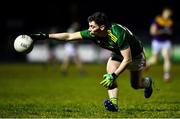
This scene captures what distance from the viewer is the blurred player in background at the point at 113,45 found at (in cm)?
1010

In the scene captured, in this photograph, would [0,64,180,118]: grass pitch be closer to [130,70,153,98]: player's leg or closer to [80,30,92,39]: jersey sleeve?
[130,70,153,98]: player's leg

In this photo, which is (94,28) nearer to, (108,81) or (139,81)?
(108,81)

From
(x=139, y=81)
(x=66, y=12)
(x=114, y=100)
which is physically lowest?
(x=114, y=100)

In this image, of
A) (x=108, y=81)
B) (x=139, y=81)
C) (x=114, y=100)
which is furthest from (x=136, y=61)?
(x=108, y=81)

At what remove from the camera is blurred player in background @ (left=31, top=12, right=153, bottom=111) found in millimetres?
10102

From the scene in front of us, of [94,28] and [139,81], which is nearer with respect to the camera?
[94,28]

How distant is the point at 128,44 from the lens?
10219 mm

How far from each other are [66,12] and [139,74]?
35020 millimetres

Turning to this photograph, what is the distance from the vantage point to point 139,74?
11.5 metres

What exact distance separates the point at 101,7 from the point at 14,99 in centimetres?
Answer: 3408

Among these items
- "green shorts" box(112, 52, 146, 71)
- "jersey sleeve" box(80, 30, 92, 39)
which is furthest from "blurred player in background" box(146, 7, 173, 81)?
"jersey sleeve" box(80, 30, 92, 39)

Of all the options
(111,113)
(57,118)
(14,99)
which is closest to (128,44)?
(111,113)

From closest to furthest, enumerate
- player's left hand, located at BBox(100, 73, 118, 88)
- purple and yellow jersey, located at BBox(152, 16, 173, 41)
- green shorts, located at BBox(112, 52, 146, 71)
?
player's left hand, located at BBox(100, 73, 118, 88) → green shorts, located at BBox(112, 52, 146, 71) → purple and yellow jersey, located at BBox(152, 16, 173, 41)

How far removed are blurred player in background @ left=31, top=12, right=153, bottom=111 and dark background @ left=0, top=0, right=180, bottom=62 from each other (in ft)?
107
